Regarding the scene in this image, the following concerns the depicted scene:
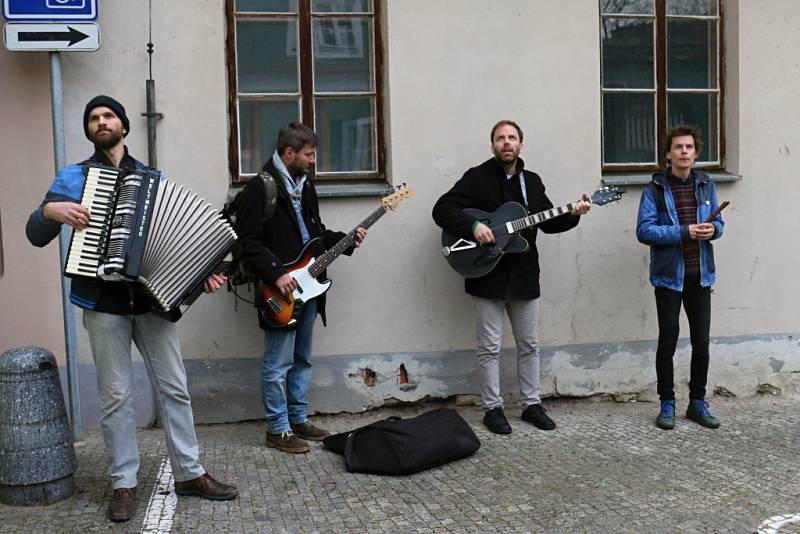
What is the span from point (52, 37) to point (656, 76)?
14.1ft

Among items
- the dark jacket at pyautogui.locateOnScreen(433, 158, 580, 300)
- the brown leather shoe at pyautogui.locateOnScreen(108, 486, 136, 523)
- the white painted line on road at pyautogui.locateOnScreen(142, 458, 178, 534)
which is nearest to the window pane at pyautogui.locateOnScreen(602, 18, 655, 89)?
the dark jacket at pyautogui.locateOnScreen(433, 158, 580, 300)

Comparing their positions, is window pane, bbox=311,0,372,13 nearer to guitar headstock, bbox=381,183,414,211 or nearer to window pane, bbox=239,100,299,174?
window pane, bbox=239,100,299,174

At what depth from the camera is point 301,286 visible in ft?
17.9

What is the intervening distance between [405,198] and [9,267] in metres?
2.61

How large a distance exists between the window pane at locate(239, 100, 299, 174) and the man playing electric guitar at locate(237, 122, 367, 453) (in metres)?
0.71

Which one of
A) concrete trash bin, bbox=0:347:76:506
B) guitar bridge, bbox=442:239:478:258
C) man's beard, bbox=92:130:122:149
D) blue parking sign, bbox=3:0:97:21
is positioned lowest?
concrete trash bin, bbox=0:347:76:506

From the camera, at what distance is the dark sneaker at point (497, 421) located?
5863 mm

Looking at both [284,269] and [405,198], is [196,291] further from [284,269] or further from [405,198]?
[405,198]

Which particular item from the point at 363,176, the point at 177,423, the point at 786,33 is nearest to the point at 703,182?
the point at 786,33

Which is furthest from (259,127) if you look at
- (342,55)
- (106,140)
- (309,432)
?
(309,432)

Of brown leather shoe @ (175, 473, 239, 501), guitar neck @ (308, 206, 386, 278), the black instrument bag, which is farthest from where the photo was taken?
guitar neck @ (308, 206, 386, 278)

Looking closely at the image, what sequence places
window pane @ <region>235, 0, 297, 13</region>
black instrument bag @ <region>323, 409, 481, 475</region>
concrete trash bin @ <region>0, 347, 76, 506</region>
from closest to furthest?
1. concrete trash bin @ <region>0, 347, 76, 506</region>
2. black instrument bag @ <region>323, 409, 481, 475</region>
3. window pane @ <region>235, 0, 297, 13</region>

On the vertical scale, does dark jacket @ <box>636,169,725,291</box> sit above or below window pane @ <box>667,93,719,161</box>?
below

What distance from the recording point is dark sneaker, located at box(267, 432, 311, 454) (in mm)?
5516
